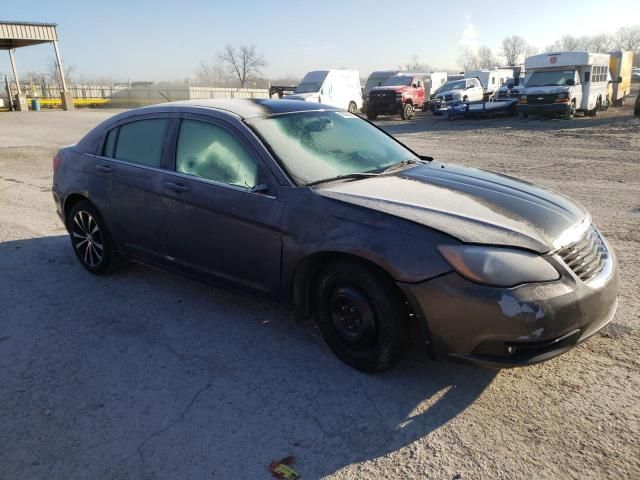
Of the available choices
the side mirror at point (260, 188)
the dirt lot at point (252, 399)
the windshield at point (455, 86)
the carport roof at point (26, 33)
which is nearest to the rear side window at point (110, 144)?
the dirt lot at point (252, 399)

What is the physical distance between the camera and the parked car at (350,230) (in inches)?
106

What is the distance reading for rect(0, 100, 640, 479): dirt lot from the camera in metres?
2.52

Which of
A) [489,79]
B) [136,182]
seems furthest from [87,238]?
[489,79]

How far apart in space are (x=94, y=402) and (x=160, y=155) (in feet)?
6.61

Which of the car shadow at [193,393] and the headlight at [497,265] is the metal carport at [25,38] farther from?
the headlight at [497,265]

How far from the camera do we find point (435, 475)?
2404 millimetres

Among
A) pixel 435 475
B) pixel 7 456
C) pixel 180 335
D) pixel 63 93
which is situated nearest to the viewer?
pixel 435 475

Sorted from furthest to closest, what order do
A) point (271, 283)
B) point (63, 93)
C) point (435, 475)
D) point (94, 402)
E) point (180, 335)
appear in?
point (63, 93), point (180, 335), point (271, 283), point (94, 402), point (435, 475)

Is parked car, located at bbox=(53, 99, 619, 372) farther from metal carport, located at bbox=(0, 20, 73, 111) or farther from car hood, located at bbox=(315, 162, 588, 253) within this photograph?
metal carport, located at bbox=(0, 20, 73, 111)

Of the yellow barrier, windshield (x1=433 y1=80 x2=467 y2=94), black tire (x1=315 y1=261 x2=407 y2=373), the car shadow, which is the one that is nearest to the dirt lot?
the car shadow

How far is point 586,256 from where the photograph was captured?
3.00 metres

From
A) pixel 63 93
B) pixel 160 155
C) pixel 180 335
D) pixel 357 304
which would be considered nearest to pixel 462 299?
pixel 357 304

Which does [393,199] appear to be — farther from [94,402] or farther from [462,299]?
[94,402]

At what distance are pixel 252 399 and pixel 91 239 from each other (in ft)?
9.07
